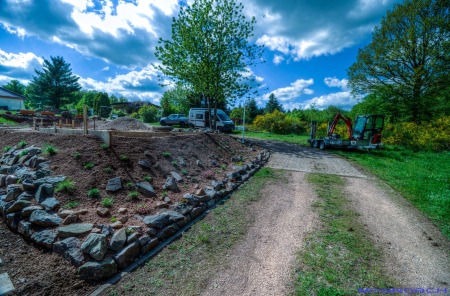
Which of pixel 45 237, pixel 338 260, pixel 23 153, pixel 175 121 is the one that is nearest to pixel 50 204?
pixel 45 237

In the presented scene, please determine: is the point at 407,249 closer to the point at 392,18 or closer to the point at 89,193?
the point at 89,193

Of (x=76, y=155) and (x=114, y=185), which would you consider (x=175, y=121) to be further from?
(x=114, y=185)

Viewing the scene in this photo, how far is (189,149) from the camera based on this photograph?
6762 mm

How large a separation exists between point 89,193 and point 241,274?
282cm

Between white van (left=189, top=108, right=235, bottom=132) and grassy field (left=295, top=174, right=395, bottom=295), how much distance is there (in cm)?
1516

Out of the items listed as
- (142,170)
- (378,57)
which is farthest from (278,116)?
(142,170)

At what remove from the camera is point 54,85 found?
3341 cm

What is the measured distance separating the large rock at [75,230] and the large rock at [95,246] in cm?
24

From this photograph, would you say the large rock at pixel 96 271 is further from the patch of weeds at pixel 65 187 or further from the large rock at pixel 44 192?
the large rock at pixel 44 192

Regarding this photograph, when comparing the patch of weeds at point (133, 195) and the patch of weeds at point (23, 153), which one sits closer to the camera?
the patch of weeds at point (133, 195)

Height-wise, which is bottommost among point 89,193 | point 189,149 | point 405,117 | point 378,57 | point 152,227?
point 152,227

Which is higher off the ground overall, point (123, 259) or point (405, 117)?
point (405, 117)

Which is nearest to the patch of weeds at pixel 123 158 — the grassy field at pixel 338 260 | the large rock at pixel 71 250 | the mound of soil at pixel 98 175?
the mound of soil at pixel 98 175

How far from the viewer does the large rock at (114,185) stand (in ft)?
12.2
